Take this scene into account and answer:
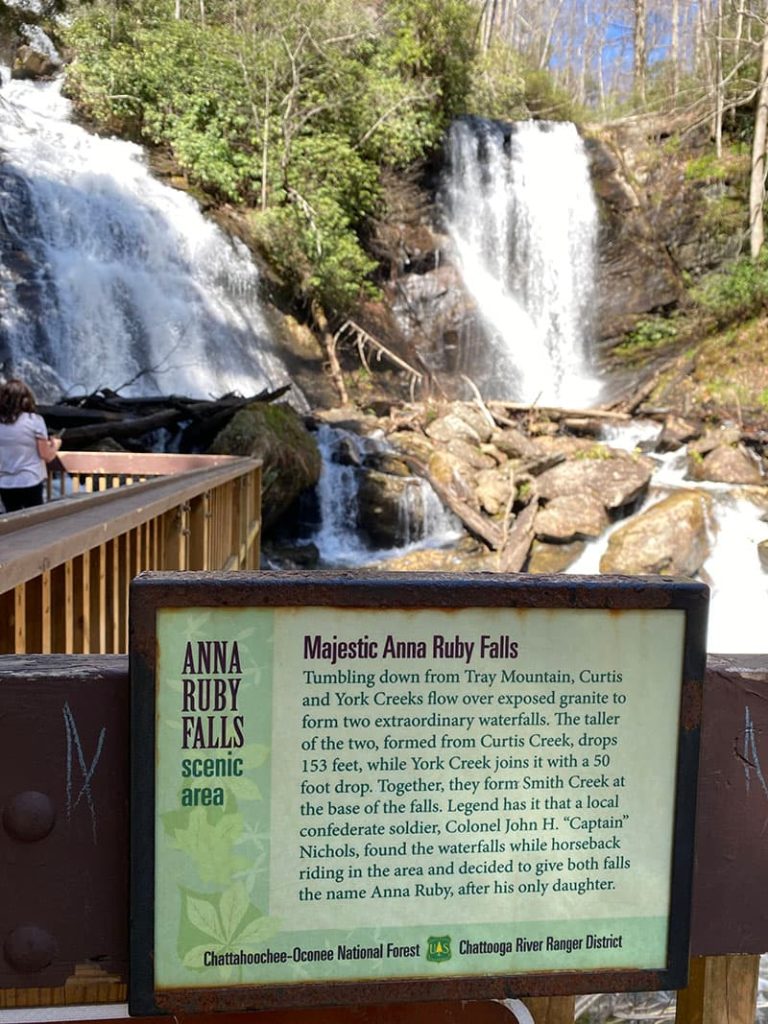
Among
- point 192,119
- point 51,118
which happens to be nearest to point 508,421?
point 192,119

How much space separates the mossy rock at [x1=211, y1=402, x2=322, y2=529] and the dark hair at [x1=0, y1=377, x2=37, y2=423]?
17.2 ft

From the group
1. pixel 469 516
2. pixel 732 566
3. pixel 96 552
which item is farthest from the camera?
pixel 469 516

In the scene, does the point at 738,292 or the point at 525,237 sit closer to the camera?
the point at 738,292

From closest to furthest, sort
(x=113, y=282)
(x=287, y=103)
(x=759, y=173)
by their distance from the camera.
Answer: (x=113, y=282), (x=287, y=103), (x=759, y=173)

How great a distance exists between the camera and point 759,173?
68.2ft

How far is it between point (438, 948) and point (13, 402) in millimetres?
5480

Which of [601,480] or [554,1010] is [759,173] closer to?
[601,480]

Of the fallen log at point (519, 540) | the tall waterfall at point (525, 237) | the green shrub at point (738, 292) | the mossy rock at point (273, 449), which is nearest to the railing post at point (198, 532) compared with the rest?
the mossy rock at point (273, 449)

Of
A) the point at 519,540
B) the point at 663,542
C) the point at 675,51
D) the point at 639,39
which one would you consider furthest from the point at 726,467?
the point at 639,39

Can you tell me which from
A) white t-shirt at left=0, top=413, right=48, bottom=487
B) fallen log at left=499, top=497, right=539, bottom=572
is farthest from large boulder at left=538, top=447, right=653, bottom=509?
white t-shirt at left=0, top=413, right=48, bottom=487

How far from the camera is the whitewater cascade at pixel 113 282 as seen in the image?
49.3 feet

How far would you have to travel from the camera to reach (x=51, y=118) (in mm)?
19453

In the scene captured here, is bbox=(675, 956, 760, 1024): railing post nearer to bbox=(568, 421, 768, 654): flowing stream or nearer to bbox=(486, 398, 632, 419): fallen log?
bbox=(568, 421, 768, 654): flowing stream

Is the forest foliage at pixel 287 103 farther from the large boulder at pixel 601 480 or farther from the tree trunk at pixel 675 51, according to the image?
the tree trunk at pixel 675 51
